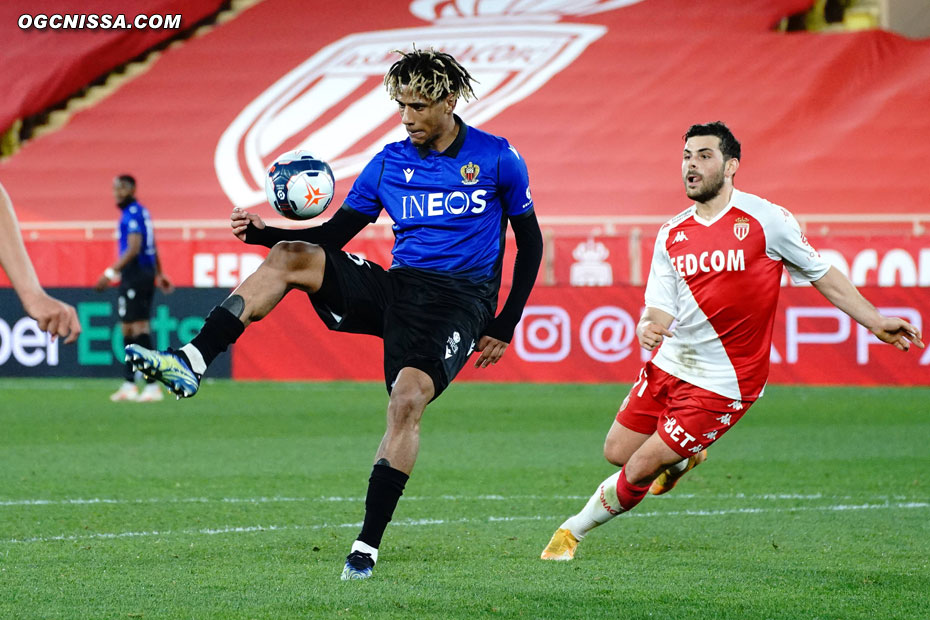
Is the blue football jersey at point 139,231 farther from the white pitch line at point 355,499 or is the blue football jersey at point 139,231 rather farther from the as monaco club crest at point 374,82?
the as monaco club crest at point 374,82

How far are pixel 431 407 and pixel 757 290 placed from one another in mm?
8230

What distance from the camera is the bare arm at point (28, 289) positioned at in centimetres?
330

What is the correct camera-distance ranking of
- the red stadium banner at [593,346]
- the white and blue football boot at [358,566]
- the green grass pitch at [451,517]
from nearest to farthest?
the green grass pitch at [451,517] < the white and blue football boot at [358,566] < the red stadium banner at [593,346]

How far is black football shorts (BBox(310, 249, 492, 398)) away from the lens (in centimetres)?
579

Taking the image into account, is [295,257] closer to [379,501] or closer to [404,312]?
[404,312]

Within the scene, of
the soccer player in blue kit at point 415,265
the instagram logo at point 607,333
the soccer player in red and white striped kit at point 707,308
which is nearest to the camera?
the soccer player in blue kit at point 415,265

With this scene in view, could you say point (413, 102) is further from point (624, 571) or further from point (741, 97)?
point (741, 97)

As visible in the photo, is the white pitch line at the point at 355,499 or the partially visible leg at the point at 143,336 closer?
the white pitch line at the point at 355,499

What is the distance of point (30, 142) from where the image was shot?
96.7ft

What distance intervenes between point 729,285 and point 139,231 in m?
9.51

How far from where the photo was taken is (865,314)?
5961mm

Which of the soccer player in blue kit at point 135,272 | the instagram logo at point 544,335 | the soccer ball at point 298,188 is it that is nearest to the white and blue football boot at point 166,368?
the soccer ball at point 298,188

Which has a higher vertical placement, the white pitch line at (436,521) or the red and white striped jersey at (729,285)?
the red and white striped jersey at (729,285)

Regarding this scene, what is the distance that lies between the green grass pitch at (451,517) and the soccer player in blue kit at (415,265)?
2.09 feet
